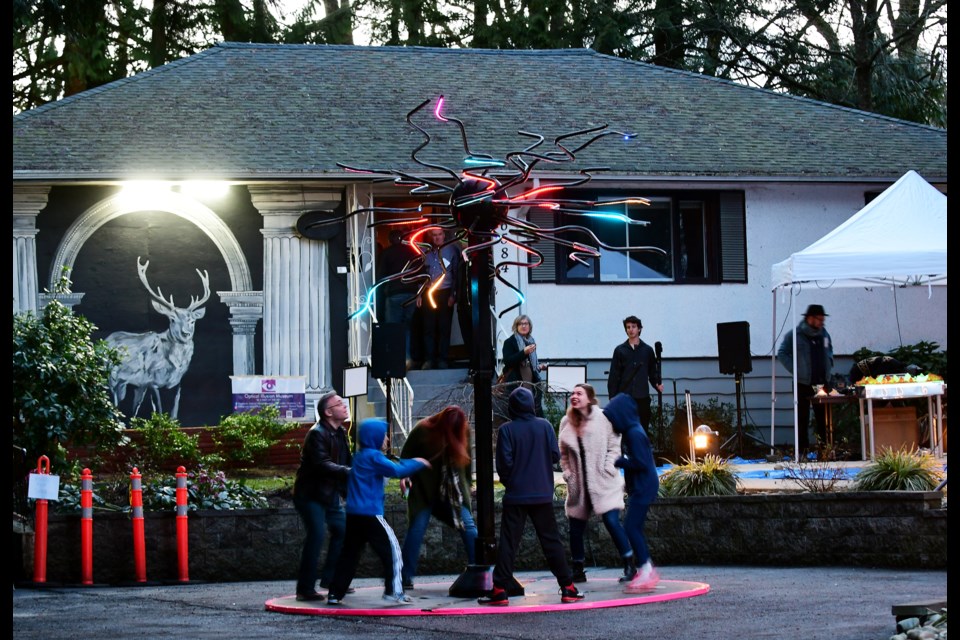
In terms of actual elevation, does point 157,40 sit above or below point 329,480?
above

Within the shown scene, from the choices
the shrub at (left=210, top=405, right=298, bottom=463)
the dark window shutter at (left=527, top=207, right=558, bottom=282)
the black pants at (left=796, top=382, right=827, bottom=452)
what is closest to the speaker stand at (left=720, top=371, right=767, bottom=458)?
the black pants at (left=796, top=382, right=827, bottom=452)

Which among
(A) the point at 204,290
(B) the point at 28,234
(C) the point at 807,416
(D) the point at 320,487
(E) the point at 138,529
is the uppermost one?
(B) the point at 28,234

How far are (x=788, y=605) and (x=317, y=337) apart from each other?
12.4 m

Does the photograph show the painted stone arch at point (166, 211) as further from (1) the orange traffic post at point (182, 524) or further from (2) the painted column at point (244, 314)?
(1) the orange traffic post at point (182, 524)

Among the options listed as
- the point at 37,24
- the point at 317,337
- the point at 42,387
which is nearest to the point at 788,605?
the point at 42,387

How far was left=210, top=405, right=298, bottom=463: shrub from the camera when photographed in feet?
65.4

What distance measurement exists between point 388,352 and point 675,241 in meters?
7.65

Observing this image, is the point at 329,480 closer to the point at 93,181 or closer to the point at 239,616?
the point at 239,616

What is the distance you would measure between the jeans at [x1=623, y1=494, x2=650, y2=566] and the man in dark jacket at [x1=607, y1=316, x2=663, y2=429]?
6.35m

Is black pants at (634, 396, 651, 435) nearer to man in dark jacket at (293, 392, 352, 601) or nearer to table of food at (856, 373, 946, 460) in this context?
table of food at (856, 373, 946, 460)

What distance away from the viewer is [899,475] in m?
15.1

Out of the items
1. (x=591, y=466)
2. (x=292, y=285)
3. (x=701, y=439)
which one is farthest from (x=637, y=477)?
(x=292, y=285)

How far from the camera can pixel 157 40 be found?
33.9 m

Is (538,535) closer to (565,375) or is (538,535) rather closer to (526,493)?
(526,493)
